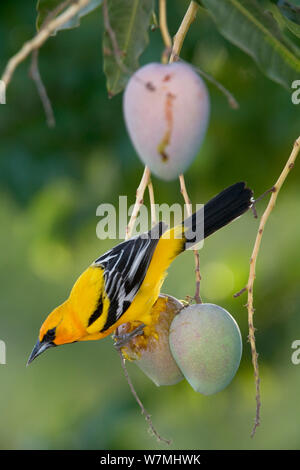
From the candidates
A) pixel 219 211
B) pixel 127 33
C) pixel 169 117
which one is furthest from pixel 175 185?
pixel 169 117

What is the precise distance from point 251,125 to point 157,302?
1.95m

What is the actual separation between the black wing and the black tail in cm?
9

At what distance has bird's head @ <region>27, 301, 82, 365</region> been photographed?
1960 mm

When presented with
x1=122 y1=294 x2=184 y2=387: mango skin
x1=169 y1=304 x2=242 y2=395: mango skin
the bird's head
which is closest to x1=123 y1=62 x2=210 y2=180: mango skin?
x1=169 y1=304 x2=242 y2=395: mango skin

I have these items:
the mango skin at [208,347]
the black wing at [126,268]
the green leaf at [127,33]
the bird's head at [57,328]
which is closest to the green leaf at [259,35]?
the green leaf at [127,33]

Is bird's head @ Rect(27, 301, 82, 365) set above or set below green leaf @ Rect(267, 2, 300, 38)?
below

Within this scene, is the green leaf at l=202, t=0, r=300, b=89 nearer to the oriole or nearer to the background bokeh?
the oriole

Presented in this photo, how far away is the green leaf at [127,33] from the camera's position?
3.27 feet

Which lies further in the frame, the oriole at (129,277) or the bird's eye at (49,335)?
the bird's eye at (49,335)

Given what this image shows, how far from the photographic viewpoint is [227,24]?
0.94 meters

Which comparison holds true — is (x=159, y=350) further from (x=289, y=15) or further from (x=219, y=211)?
(x=289, y=15)

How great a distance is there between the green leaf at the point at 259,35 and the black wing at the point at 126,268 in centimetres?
84

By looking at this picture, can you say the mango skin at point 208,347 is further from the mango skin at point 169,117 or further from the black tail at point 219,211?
the mango skin at point 169,117
